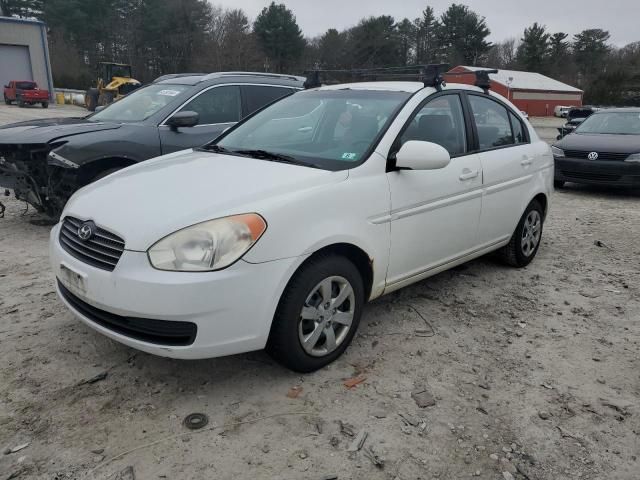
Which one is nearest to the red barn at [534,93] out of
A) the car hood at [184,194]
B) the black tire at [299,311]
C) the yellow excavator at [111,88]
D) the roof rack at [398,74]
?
the yellow excavator at [111,88]

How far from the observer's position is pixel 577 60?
232ft

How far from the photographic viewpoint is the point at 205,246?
2.62 meters

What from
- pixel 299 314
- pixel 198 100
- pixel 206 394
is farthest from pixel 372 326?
pixel 198 100

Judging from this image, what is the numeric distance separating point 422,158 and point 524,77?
55043 millimetres

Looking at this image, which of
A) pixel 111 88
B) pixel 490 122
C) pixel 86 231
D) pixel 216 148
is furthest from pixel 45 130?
pixel 111 88

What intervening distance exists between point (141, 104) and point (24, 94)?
32394 millimetres

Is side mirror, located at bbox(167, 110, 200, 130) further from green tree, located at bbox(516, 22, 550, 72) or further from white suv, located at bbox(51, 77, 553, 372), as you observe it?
green tree, located at bbox(516, 22, 550, 72)

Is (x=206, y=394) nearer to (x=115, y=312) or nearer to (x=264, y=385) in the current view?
(x=264, y=385)

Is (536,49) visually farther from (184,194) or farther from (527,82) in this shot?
(184,194)

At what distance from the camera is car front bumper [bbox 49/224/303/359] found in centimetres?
255

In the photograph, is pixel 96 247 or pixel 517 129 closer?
pixel 96 247

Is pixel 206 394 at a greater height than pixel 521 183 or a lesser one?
lesser

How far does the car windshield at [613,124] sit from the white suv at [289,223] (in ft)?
23.4

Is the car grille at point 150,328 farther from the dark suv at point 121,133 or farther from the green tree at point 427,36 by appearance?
the green tree at point 427,36
